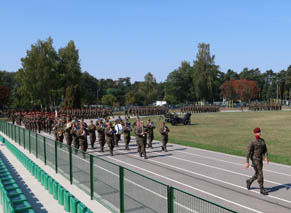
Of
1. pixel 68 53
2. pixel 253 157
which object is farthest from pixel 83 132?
pixel 68 53

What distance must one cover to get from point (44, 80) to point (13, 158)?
47409 mm

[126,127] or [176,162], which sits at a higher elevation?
[126,127]

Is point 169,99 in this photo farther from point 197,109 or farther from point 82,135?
point 82,135

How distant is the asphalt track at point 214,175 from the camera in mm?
8523

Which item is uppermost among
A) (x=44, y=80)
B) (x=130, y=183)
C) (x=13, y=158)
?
(x=44, y=80)

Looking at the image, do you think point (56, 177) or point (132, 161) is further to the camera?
point (132, 161)

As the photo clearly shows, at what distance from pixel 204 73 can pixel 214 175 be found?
82008 mm

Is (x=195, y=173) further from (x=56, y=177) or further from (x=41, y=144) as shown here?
(x=41, y=144)

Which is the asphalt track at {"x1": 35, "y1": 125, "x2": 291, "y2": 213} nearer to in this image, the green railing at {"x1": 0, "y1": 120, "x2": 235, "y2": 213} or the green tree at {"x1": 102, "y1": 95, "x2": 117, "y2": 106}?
the green railing at {"x1": 0, "y1": 120, "x2": 235, "y2": 213}

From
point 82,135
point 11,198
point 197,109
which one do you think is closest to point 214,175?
point 82,135

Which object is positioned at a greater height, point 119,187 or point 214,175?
point 119,187

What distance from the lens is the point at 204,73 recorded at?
91562 millimetres

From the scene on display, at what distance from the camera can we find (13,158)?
16.2 metres

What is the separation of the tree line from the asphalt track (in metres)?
41.9
